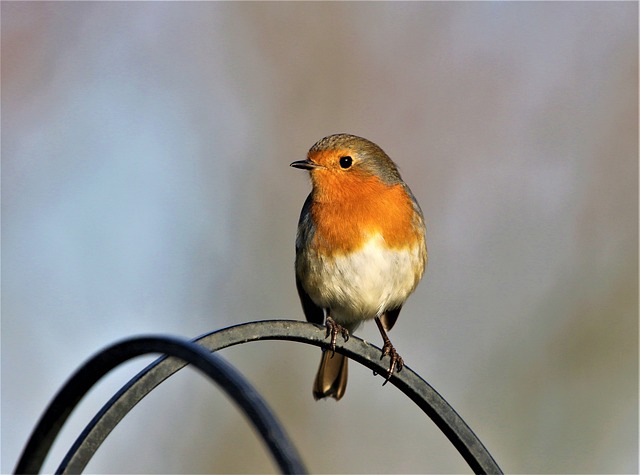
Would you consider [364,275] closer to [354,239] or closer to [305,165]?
[354,239]

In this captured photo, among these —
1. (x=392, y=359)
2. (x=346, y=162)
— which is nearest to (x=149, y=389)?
(x=392, y=359)

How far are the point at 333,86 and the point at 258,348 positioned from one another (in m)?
2.15

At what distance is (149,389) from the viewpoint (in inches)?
88.7

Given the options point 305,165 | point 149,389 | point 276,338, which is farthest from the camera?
point 305,165

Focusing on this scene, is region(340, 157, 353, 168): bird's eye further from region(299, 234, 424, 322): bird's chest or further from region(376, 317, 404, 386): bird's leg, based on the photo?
region(376, 317, 404, 386): bird's leg

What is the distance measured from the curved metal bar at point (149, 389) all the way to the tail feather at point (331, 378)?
7.65 feet

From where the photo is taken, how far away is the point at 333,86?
23.1 feet

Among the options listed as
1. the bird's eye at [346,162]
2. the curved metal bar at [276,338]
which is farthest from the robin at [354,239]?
the curved metal bar at [276,338]

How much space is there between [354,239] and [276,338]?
1.71 meters

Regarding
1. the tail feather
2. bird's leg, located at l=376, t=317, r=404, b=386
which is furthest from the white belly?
the tail feather

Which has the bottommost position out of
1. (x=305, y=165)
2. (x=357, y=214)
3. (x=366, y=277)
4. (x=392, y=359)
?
(x=392, y=359)

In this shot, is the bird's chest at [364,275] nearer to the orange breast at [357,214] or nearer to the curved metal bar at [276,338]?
the orange breast at [357,214]

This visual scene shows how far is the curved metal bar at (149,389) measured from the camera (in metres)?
1.82

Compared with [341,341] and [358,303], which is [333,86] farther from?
[341,341]
